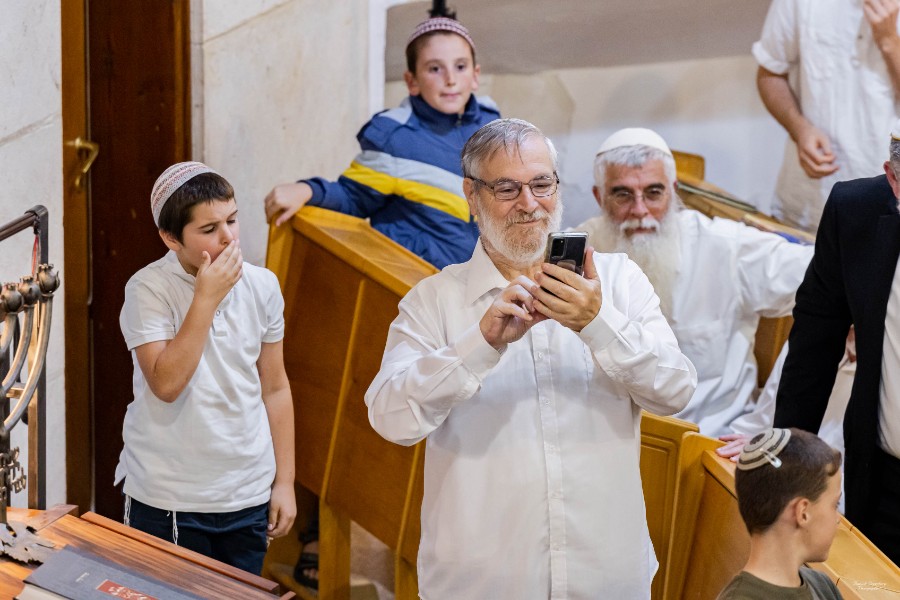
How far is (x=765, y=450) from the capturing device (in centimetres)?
256

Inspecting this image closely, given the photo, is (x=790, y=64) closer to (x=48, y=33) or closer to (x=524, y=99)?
(x=524, y=99)

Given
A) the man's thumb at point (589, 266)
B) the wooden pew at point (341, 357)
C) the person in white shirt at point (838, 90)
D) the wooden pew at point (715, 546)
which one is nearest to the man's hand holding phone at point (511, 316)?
the man's thumb at point (589, 266)

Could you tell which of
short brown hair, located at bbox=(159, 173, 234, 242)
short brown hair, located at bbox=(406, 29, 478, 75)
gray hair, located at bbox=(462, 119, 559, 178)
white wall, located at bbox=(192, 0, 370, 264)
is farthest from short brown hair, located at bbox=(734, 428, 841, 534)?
white wall, located at bbox=(192, 0, 370, 264)

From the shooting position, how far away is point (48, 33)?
389 cm

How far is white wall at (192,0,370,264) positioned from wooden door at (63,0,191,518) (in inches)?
4.7

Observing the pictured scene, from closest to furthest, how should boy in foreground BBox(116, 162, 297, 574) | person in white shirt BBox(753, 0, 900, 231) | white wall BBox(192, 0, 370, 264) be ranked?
1. boy in foreground BBox(116, 162, 297, 574)
2. white wall BBox(192, 0, 370, 264)
3. person in white shirt BBox(753, 0, 900, 231)

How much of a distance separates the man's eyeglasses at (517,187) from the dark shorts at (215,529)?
117 cm

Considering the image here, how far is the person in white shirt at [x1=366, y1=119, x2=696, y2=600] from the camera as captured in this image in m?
2.70

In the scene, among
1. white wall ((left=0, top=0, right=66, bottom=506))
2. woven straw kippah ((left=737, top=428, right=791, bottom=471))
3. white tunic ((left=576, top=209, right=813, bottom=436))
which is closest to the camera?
woven straw kippah ((left=737, top=428, right=791, bottom=471))

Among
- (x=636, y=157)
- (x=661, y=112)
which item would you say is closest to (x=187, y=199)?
(x=636, y=157)

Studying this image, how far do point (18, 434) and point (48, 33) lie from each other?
1.26 metres

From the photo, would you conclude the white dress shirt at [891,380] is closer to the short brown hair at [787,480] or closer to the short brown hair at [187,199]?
the short brown hair at [787,480]

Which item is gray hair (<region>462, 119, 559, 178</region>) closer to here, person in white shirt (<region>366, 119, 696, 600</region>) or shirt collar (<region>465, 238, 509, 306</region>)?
person in white shirt (<region>366, 119, 696, 600</region>)

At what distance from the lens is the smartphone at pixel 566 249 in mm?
2504
